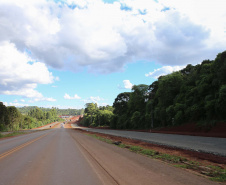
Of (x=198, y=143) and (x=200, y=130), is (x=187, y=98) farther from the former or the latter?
(x=198, y=143)

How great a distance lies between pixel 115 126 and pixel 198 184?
7905 cm

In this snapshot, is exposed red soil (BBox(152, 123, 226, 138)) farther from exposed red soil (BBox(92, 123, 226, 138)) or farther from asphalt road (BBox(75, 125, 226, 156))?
asphalt road (BBox(75, 125, 226, 156))

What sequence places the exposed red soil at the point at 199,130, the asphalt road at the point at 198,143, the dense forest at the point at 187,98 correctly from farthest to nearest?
the dense forest at the point at 187,98 < the exposed red soil at the point at 199,130 < the asphalt road at the point at 198,143

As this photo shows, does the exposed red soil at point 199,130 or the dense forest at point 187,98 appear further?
the dense forest at point 187,98

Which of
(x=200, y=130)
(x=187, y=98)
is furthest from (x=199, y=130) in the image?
(x=187, y=98)

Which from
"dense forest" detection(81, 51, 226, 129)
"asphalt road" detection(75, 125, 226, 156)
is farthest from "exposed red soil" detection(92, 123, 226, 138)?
"asphalt road" detection(75, 125, 226, 156)

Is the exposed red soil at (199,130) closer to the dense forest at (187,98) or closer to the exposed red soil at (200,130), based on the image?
the exposed red soil at (200,130)

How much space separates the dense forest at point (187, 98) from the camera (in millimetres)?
35406

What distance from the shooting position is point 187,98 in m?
45.4

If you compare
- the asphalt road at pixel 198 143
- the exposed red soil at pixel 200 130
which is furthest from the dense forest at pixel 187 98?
the asphalt road at pixel 198 143

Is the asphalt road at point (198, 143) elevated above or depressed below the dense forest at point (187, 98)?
below

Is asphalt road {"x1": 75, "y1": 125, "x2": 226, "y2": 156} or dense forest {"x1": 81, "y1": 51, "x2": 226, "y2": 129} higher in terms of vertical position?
dense forest {"x1": 81, "y1": 51, "x2": 226, "y2": 129}

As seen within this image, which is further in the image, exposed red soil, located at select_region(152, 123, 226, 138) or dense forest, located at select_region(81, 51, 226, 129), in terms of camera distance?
dense forest, located at select_region(81, 51, 226, 129)

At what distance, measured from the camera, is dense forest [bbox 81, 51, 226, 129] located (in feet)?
116
